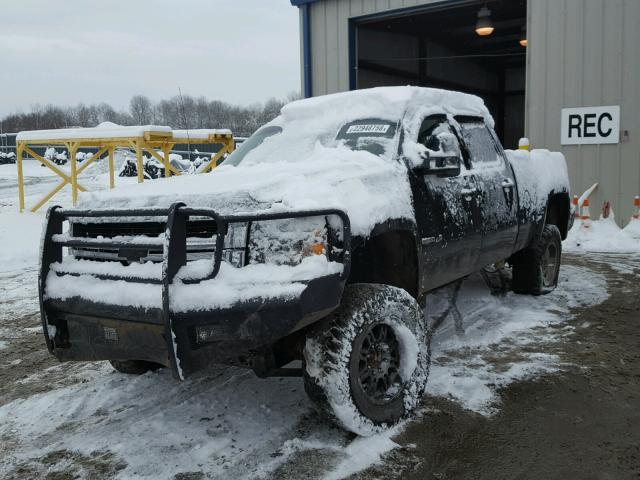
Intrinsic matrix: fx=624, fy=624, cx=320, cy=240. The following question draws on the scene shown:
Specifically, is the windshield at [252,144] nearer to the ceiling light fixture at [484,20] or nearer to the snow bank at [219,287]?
the snow bank at [219,287]

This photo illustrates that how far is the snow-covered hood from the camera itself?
317cm

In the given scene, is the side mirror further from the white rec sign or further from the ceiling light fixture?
the ceiling light fixture

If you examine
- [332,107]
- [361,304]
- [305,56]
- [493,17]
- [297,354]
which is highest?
[493,17]

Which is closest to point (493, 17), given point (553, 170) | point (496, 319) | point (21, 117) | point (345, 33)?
point (345, 33)

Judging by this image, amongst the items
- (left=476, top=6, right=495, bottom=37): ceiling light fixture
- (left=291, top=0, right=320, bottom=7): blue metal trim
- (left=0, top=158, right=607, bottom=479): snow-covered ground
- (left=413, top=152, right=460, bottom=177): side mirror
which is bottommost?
(left=0, top=158, right=607, bottom=479): snow-covered ground

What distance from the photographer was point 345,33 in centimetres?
1363

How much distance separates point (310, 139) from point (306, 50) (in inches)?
401

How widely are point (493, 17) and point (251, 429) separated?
1620cm

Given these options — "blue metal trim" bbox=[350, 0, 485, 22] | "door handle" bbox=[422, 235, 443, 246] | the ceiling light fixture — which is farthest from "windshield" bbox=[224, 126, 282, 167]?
the ceiling light fixture

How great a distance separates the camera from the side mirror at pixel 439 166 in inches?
162

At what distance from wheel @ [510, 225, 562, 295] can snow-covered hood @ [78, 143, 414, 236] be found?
2.82 m

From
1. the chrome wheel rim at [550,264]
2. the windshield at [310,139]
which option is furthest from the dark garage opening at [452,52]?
the windshield at [310,139]

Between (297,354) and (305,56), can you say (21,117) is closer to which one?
(305,56)

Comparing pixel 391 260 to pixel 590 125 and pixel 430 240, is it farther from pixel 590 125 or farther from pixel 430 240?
pixel 590 125
